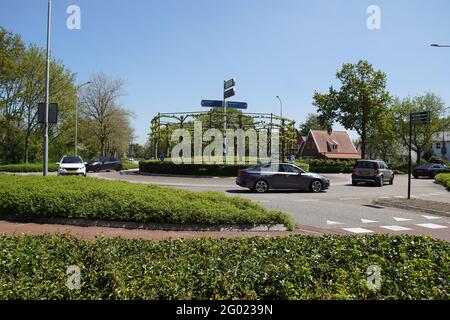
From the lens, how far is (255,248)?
511cm

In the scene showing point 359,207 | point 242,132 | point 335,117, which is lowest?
point 359,207

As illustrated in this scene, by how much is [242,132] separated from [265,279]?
99.1 ft

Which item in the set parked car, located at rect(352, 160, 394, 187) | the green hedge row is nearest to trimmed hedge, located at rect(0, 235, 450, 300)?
parked car, located at rect(352, 160, 394, 187)

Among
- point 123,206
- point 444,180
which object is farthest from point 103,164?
point 123,206

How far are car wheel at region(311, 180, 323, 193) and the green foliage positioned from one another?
10.8m

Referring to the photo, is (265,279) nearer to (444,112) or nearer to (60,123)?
(60,123)

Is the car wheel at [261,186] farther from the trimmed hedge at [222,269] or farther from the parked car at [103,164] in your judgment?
the parked car at [103,164]

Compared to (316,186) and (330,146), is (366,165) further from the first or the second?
(330,146)

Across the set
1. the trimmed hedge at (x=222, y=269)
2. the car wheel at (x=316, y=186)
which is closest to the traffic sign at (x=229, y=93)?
the car wheel at (x=316, y=186)

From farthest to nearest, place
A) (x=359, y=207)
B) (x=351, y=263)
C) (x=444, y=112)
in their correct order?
(x=444, y=112), (x=359, y=207), (x=351, y=263)

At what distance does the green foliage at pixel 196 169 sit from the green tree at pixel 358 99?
77.9 ft

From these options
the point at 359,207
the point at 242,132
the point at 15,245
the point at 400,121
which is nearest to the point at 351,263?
the point at 15,245

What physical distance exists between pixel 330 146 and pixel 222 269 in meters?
69.1

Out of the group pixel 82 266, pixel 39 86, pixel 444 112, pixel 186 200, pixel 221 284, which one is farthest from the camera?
pixel 444 112
